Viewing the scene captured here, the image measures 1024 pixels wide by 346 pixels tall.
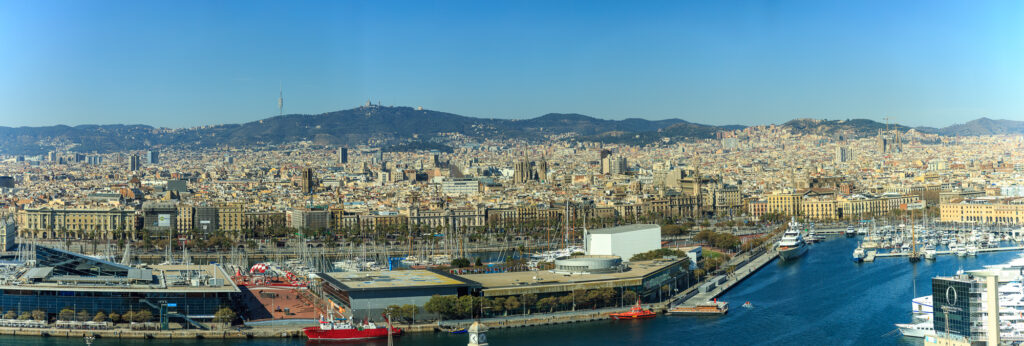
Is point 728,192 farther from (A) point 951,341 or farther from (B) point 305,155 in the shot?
(B) point 305,155

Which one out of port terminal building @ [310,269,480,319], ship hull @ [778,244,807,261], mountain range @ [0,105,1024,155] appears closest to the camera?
port terminal building @ [310,269,480,319]

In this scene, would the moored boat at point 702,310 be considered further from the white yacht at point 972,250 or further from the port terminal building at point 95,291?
the white yacht at point 972,250

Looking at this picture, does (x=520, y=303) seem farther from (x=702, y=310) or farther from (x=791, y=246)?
(x=791, y=246)

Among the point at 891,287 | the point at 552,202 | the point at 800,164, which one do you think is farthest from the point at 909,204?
the point at 800,164

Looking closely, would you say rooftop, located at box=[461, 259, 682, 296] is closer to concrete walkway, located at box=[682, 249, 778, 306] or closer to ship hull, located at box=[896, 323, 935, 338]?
concrete walkway, located at box=[682, 249, 778, 306]

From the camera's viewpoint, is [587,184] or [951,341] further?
[587,184]

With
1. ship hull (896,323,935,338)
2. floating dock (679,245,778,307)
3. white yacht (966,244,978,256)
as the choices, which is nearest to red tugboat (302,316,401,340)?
floating dock (679,245,778,307)
